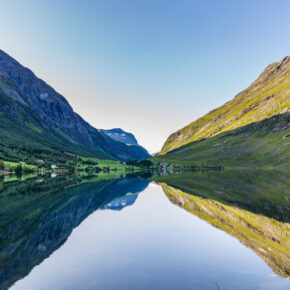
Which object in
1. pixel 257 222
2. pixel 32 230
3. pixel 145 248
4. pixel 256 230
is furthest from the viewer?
pixel 257 222

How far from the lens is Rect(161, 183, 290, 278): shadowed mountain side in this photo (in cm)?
2109

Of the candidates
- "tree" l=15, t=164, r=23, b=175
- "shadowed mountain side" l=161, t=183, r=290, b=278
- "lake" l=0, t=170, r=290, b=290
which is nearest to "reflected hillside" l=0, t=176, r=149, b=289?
"lake" l=0, t=170, r=290, b=290

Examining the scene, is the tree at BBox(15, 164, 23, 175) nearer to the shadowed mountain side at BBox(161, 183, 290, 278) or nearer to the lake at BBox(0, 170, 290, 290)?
the lake at BBox(0, 170, 290, 290)

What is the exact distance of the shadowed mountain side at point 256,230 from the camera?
2109cm

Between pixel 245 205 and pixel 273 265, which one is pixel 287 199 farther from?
pixel 273 265

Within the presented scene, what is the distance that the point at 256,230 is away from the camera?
29781 mm

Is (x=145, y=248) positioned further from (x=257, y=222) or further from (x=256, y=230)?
(x=257, y=222)

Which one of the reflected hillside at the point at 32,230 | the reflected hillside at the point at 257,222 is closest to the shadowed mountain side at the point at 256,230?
the reflected hillside at the point at 257,222

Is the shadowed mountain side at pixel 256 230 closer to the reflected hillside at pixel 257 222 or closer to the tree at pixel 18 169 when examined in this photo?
the reflected hillside at pixel 257 222

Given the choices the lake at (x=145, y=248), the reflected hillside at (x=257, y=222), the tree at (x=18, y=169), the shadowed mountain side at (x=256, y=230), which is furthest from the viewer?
the tree at (x=18, y=169)

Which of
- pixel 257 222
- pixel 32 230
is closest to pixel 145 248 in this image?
pixel 32 230

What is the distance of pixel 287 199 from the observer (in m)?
51.3

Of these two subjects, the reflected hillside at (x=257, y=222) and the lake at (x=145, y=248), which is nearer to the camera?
the lake at (x=145, y=248)

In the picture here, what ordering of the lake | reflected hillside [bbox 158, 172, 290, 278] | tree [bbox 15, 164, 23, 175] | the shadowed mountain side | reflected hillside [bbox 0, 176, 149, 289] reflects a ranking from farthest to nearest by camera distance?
1. tree [bbox 15, 164, 23, 175]
2. reflected hillside [bbox 158, 172, 290, 278]
3. the shadowed mountain side
4. reflected hillside [bbox 0, 176, 149, 289]
5. the lake
